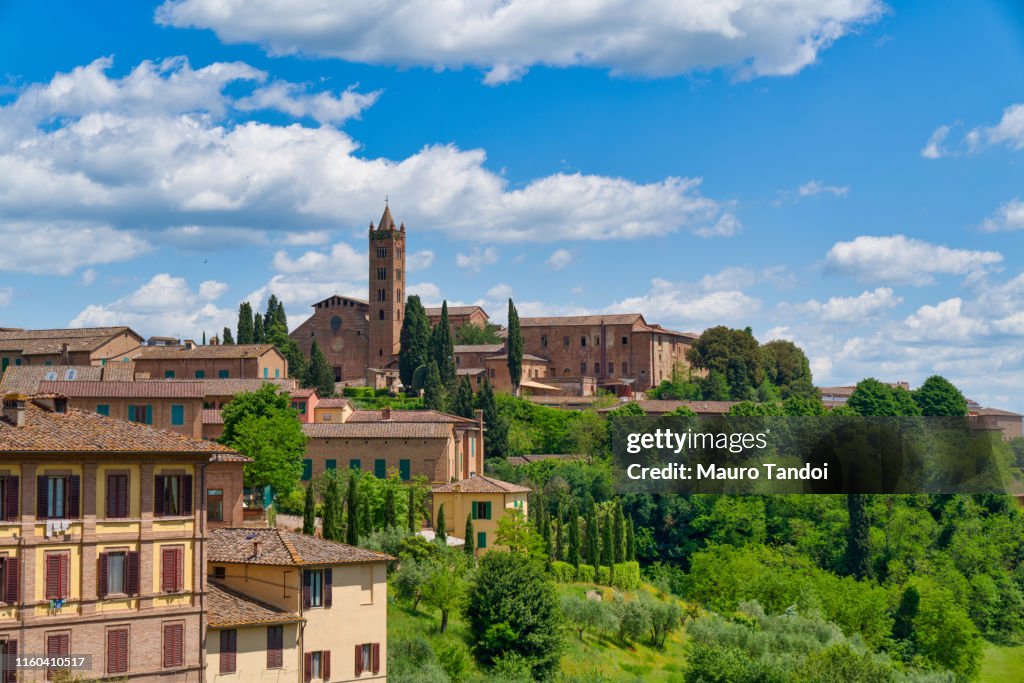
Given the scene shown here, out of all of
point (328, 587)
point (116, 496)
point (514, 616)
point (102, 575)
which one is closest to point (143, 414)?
point (514, 616)

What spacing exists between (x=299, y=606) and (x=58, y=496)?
225 inches

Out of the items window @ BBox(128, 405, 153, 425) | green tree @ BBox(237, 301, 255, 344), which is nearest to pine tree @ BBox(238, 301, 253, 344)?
green tree @ BBox(237, 301, 255, 344)

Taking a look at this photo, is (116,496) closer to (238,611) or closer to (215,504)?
(238,611)

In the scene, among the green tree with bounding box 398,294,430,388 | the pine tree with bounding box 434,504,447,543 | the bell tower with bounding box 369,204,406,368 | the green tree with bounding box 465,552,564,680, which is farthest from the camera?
the bell tower with bounding box 369,204,406,368

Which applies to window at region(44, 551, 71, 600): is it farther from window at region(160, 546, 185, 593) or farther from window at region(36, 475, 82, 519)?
window at region(160, 546, 185, 593)

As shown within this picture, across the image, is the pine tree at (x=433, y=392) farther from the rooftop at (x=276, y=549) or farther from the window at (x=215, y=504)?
the rooftop at (x=276, y=549)

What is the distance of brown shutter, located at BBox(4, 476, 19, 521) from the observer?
Result: 22.5 m

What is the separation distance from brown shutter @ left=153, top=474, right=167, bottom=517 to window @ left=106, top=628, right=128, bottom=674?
7.23 feet

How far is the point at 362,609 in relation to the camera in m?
27.9

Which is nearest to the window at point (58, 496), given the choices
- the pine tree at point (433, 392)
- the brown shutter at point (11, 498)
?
the brown shutter at point (11, 498)

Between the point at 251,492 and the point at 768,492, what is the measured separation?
99.0 ft

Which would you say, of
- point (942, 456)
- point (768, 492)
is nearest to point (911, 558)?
point (768, 492)

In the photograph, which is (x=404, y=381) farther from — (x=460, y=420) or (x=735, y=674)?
(x=735, y=674)

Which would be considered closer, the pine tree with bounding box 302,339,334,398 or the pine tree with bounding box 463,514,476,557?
the pine tree with bounding box 463,514,476,557
